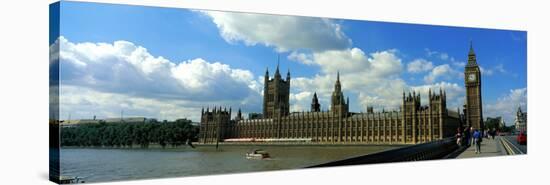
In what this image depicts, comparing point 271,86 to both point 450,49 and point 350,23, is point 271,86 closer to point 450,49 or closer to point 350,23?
point 350,23

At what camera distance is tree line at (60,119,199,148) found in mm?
12672

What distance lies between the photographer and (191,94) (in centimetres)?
1402

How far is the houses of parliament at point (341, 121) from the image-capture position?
15.2 meters

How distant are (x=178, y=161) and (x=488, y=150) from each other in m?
10.1

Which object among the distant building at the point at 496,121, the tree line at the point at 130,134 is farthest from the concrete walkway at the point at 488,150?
the tree line at the point at 130,134

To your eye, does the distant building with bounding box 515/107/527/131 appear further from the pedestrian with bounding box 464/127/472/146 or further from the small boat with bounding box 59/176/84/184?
the small boat with bounding box 59/176/84/184

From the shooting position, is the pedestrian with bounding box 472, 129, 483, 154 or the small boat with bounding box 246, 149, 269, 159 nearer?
the small boat with bounding box 246, 149, 269, 159

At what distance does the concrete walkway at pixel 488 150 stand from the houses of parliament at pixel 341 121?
75 centimetres

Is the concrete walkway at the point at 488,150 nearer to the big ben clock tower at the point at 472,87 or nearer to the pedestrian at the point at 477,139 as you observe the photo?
the pedestrian at the point at 477,139

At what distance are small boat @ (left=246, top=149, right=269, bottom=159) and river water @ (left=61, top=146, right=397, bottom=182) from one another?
16cm

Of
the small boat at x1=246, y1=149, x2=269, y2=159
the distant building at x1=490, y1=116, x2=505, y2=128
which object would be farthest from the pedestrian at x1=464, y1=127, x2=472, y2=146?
the small boat at x1=246, y1=149, x2=269, y2=159

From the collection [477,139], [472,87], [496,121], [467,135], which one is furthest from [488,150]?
[472,87]

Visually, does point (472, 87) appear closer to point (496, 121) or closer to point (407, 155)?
point (496, 121)

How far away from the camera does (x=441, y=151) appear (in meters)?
17.7
